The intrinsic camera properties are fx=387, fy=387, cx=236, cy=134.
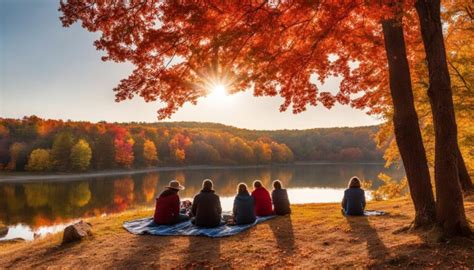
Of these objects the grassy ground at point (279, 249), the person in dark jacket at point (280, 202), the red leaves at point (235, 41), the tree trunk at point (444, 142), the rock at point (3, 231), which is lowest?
the rock at point (3, 231)

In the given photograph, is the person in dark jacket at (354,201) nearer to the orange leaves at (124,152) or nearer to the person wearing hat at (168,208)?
the person wearing hat at (168,208)

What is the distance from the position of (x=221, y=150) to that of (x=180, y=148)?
15.1 metres

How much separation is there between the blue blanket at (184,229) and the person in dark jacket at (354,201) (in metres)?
2.71

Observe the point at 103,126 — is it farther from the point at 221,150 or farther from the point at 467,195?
the point at 467,195

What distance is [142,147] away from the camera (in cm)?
10788

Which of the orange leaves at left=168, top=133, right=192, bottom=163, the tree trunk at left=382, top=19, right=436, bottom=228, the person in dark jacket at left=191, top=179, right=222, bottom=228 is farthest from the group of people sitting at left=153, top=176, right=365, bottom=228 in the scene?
the orange leaves at left=168, top=133, right=192, bottom=163

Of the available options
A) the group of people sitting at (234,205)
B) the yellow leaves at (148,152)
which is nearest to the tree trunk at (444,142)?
the group of people sitting at (234,205)

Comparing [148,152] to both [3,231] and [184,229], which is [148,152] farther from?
[184,229]

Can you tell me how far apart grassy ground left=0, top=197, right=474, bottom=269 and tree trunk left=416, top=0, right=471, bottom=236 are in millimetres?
499

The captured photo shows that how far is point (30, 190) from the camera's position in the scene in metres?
57.4

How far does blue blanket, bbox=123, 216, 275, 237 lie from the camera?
10.5 meters

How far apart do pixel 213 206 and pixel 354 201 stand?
179 inches

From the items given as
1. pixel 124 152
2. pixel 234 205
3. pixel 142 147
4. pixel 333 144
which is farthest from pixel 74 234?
pixel 333 144

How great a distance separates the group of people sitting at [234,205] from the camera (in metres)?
11.1
